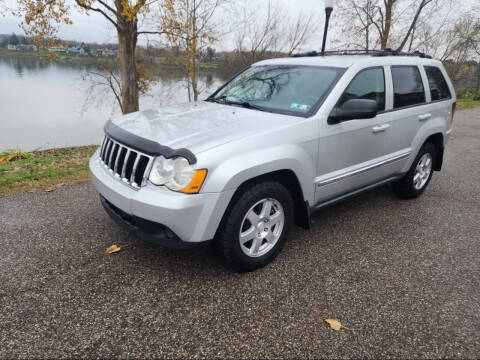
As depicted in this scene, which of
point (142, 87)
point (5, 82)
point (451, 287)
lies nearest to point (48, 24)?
point (142, 87)

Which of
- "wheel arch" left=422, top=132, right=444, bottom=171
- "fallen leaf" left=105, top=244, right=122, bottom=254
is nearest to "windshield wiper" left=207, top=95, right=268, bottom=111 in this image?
"fallen leaf" left=105, top=244, right=122, bottom=254

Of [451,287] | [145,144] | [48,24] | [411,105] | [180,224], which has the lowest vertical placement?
[451,287]

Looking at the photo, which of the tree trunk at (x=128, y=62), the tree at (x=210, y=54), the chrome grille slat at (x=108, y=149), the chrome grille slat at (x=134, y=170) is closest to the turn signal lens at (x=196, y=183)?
→ the chrome grille slat at (x=134, y=170)

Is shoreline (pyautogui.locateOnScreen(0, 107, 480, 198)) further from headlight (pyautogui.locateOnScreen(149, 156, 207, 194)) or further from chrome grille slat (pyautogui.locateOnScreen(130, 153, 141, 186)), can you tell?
headlight (pyautogui.locateOnScreen(149, 156, 207, 194))

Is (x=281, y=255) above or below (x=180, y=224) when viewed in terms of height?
below

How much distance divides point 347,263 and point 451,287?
0.81 metres

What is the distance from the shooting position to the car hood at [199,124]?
238 cm

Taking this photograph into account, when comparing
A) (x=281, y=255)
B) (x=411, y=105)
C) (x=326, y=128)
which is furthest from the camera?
(x=411, y=105)

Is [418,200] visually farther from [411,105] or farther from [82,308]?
[82,308]

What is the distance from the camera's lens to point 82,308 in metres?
2.32

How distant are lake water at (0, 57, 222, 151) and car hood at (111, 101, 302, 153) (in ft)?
→ 31.1

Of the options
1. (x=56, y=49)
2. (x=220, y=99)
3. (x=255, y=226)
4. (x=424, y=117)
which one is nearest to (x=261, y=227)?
(x=255, y=226)

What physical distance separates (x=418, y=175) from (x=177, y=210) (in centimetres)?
362

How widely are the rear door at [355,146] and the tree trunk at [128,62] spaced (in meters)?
8.37
